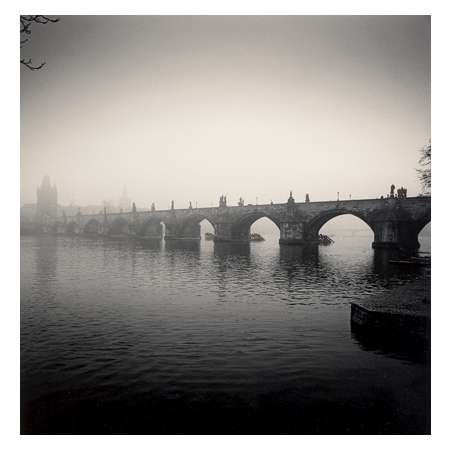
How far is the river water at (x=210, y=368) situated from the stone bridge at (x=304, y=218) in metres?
26.7

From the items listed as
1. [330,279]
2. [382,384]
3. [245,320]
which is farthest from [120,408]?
[330,279]

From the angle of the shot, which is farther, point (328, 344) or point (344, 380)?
point (328, 344)

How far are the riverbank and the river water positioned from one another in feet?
1.66

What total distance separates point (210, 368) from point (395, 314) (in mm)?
4620

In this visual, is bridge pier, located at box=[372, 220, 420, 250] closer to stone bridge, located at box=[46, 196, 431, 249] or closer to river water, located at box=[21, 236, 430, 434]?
stone bridge, located at box=[46, 196, 431, 249]

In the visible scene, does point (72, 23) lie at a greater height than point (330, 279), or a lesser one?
greater

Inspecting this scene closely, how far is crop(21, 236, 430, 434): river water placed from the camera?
17.0 feet

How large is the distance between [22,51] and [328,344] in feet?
34.7

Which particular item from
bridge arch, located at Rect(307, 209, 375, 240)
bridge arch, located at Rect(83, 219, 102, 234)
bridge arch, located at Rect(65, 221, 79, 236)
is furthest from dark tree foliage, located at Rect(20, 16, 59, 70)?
bridge arch, located at Rect(65, 221, 79, 236)

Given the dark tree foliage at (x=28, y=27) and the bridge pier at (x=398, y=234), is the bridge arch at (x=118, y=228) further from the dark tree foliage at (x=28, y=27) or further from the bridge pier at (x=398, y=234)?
the dark tree foliage at (x=28, y=27)

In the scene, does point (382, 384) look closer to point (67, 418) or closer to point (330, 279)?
point (67, 418)

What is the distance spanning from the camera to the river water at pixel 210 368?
5.17 meters

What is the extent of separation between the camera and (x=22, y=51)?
8.92m
